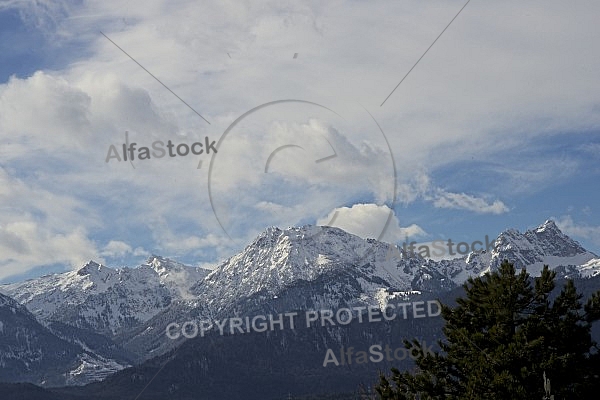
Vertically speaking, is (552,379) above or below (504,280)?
below

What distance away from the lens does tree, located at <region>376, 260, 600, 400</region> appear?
55.1m

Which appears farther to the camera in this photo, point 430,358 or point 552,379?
point 430,358

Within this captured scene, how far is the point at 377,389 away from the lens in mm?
63375

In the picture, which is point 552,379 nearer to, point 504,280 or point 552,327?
point 552,327

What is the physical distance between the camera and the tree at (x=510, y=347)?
55.1 metres

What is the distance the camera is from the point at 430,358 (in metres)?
61.8

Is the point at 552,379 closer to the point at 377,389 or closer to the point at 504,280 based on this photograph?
the point at 504,280

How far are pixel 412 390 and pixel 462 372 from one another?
395 centimetres

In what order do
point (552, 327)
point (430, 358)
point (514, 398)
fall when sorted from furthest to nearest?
point (430, 358), point (552, 327), point (514, 398)

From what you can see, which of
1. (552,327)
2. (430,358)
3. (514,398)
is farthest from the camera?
(430,358)

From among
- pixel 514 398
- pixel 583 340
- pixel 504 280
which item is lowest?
pixel 514 398

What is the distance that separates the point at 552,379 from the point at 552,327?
3.95 m

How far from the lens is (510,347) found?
A: 54.9 meters

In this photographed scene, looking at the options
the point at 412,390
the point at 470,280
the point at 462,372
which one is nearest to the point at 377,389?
the point at 412,390
